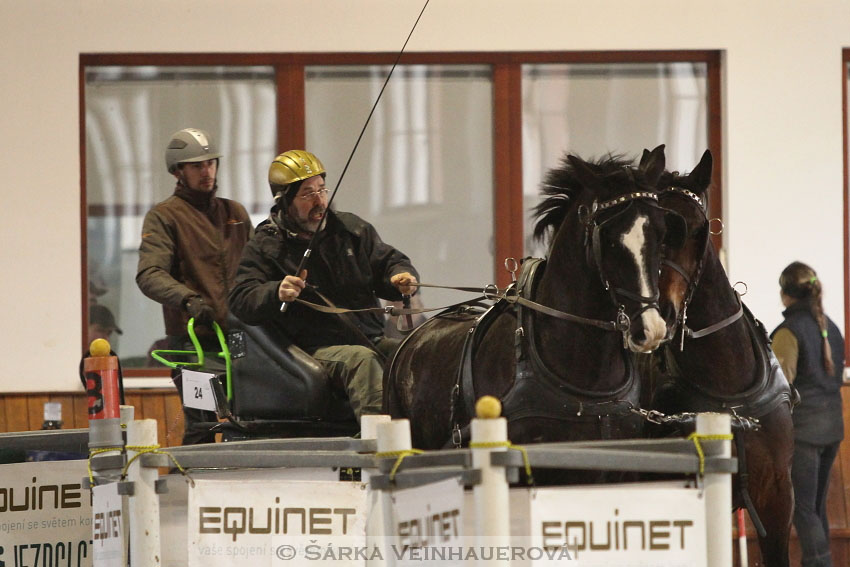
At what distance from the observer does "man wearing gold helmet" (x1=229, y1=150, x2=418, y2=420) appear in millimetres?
5887

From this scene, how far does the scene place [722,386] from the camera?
501cm

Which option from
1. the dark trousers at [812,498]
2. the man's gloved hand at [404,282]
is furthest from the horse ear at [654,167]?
the dark trousers at [812,498]

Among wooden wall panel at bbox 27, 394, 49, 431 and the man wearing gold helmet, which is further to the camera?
wooden wall panel at bbox 27, 394, 49, 431

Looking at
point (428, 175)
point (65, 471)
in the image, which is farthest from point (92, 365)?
point (428, 175)

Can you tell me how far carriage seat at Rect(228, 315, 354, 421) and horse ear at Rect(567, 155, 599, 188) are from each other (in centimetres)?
155

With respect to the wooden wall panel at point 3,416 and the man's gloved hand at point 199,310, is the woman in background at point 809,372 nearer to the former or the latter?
the man's gloved hand at point 199,310

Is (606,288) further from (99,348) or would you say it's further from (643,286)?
(99,348)

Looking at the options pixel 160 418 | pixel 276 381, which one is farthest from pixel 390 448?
pixel 160 418

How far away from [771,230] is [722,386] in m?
3.98

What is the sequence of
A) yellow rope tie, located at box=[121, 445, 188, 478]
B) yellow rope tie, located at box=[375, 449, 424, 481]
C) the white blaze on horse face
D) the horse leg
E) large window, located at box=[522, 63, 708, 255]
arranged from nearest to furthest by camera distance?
yellow rope tie, located at box=[375, 449, 424, 481] < yellow rope tie, located at box=[121, 445, 188, 478] < the white blaze on horse face < the horse leg < large window, located at box=[522, 63, 708, 255]

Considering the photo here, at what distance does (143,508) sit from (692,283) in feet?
6.70

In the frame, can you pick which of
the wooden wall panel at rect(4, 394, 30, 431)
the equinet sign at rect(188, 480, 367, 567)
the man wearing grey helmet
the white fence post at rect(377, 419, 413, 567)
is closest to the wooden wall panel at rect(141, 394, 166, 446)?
the wooden wall panel at rect(4, 394, 30, 431)

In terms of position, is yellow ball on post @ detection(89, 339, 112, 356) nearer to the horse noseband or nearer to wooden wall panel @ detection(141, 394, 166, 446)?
the horse noseband

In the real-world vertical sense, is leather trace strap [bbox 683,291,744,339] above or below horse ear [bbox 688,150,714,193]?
below
